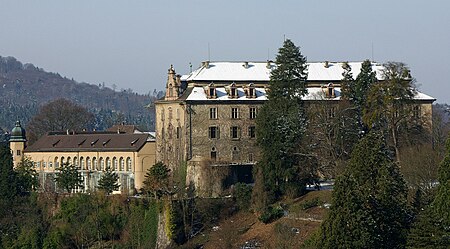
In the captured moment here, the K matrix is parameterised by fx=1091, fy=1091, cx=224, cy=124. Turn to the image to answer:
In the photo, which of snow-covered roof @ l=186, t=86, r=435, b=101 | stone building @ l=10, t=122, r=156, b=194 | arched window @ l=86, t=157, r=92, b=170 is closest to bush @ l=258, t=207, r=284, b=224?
snow-covered roof @ l=186, t=86, r=435, b=101

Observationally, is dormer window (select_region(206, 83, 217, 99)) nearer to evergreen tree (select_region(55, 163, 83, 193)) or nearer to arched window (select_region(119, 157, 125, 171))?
arched window (select_region(119, 157, 125, 171))

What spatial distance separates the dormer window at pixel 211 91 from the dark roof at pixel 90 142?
9374 millimetres

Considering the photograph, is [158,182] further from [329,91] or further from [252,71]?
[329,91]

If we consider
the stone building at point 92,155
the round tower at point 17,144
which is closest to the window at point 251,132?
the stone building at point 92,155

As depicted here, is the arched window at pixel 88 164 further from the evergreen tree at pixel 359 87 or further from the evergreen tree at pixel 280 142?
the evergreen tree at pixel 359 87

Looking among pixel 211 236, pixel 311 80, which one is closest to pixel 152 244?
pixel 211 236

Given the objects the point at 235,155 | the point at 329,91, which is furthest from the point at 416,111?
the point at 235,155

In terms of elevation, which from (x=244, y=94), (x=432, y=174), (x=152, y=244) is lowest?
(x=152, y=244)

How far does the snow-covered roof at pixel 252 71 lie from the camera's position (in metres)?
77.2

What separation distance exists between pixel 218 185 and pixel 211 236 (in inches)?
231

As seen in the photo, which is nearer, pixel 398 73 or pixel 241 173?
pixel 398 73

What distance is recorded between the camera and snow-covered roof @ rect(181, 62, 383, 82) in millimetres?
77188

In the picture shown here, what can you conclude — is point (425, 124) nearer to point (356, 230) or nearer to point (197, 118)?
point (197, 118)

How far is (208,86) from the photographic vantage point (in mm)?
75625
